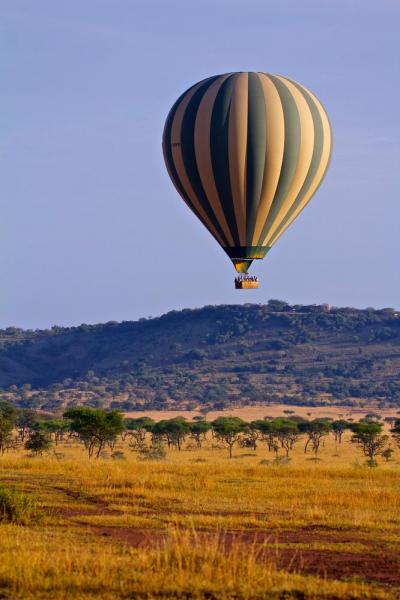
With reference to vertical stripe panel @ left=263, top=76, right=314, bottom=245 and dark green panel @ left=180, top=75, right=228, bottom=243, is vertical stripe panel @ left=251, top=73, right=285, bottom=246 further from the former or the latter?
dark green panel @ left=180, top=75, right=228, bottom=243

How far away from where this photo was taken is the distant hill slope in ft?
504

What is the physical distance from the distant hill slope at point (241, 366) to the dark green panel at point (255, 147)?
103m

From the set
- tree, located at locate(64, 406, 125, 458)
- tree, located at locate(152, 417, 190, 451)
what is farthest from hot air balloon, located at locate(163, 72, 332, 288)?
tree, located at locate(152, 417, 190, 451)

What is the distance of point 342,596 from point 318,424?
62.8 m

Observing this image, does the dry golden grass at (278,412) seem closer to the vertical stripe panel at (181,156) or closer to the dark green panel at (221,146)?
the vertical stripe panel at (181,156)

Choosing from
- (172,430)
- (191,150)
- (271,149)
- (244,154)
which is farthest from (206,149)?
(172,430)

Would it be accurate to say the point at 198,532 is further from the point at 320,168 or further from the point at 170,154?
the point at 320,168

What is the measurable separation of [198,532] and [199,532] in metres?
0.02

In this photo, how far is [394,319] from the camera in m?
193

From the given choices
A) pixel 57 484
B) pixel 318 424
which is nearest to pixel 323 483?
pixel 57 484

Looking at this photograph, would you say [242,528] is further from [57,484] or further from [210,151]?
[210,151]

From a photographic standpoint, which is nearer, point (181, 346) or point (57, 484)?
point (57, 484)

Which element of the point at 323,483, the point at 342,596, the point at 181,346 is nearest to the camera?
the point at 342,596

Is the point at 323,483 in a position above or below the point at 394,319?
below
